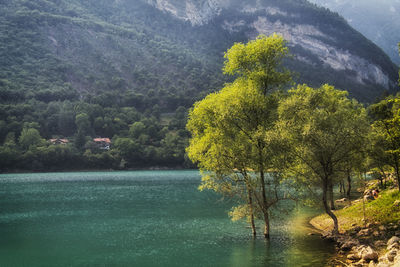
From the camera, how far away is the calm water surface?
3139 centimetres

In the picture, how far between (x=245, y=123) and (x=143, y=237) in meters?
17.5

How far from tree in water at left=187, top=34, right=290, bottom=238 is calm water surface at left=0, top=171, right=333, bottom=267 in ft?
14.8

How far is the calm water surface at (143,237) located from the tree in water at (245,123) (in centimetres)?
450

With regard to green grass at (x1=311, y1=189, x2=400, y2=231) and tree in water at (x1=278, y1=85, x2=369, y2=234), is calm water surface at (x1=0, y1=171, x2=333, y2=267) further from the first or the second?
tree in water at (x1=278, y1=85, x2=369, y2=234)

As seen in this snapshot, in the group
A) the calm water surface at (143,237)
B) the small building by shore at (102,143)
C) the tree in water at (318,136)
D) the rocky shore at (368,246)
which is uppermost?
the small building by shore at (102,143)

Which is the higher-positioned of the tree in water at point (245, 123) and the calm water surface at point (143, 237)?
the tree in water at point (245, 123)

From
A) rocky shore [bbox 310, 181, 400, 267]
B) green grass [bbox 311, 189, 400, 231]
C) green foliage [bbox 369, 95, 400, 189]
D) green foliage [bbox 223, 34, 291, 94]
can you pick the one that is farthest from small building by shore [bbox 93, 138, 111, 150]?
green foliage [bbox 369, 95, 400, 189]

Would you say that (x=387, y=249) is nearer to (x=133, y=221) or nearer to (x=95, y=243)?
(x=95, y=243)

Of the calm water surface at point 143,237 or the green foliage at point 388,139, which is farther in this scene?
the green foliage at point 388,139

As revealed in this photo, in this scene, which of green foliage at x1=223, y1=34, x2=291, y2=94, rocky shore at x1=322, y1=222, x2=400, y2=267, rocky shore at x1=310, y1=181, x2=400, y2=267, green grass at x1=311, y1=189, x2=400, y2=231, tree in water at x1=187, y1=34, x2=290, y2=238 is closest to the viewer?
rocky shore at x1=322, y1=222, x2=400, y2=267

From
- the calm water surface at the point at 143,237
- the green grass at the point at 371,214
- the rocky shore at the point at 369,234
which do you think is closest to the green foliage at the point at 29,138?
the calm water surface at the point at 143,237

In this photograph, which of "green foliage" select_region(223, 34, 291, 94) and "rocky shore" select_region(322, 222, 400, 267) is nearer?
"rocky shore" select_region(322, 222, 400, 267)

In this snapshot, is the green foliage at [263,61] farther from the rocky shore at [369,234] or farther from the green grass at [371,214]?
the green grass at [371,214]

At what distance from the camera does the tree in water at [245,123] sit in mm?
34625
